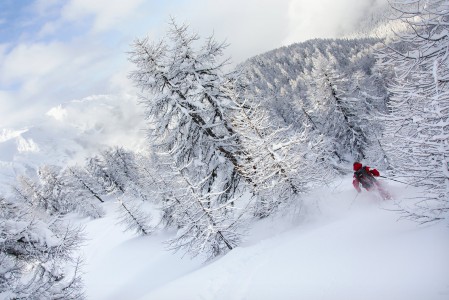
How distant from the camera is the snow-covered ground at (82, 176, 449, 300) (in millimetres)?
6023

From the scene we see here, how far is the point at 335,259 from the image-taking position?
8031 mm

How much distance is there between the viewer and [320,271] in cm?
783

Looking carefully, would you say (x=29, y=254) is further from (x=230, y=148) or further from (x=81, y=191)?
(x=81, y=191)

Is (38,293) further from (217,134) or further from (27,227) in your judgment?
(217,134)

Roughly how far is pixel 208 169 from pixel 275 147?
437 centimetres

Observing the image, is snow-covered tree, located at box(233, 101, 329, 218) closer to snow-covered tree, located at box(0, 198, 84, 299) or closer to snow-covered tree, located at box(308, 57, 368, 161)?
snow-covered tree, located at box(0, 198, 84, 299)

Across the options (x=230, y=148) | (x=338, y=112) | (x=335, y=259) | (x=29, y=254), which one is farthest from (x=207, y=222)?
(x=338, y=112)

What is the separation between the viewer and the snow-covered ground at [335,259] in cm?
602

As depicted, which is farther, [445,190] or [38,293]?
[38,293]

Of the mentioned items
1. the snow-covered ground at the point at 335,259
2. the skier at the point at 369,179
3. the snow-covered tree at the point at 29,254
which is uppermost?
the snow-covered tree at the point at 29,254

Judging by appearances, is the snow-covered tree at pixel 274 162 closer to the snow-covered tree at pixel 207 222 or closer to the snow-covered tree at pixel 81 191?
the snow-covered tree at pixel 207 222

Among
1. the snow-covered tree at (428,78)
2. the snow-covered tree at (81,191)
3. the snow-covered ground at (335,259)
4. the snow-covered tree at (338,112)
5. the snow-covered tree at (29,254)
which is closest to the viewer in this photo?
the snow-covered tree at (428,78)

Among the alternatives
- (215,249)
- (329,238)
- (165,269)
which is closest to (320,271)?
(329,238)

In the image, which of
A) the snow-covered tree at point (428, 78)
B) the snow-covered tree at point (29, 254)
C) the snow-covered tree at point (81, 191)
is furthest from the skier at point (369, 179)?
the snow-covered tree at point (81, 191)
